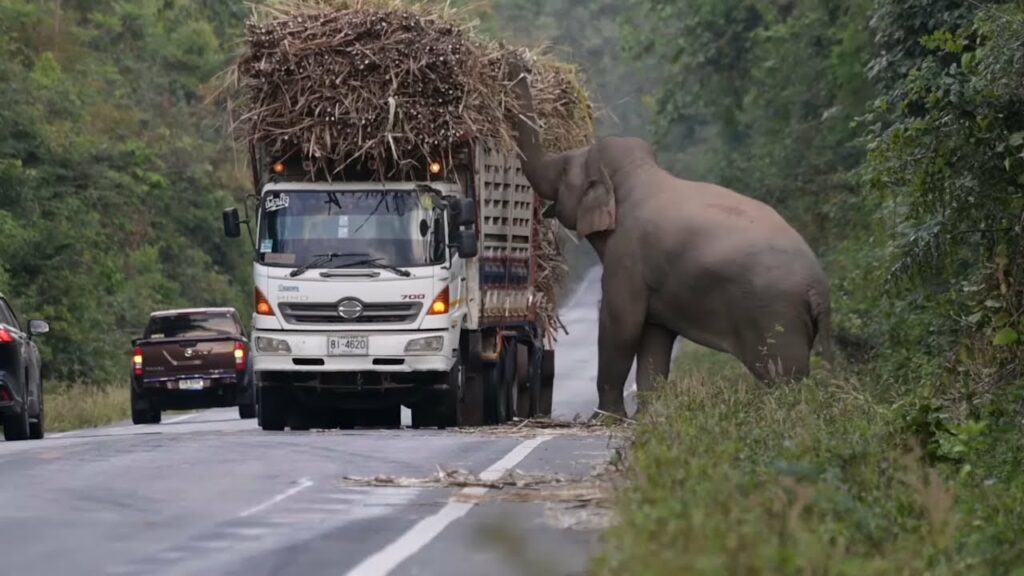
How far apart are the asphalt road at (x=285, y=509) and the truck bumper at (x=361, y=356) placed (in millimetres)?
1751

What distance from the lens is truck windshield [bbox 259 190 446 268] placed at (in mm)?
21625

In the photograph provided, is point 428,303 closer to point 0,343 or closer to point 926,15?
point 0,343

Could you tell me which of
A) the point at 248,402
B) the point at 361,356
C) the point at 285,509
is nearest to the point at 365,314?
A: the point at 361,356

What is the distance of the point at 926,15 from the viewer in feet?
84.0

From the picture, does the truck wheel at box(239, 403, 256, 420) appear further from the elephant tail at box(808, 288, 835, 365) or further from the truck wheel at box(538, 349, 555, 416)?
the elephant tail at box(808, 288, 835, 365)

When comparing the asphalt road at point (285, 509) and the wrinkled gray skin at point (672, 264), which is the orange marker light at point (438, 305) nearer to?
the wrinkled gray skin at point (672, 264)

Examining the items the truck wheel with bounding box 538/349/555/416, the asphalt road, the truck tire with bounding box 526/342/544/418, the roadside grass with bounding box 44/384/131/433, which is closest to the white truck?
the asphalt road

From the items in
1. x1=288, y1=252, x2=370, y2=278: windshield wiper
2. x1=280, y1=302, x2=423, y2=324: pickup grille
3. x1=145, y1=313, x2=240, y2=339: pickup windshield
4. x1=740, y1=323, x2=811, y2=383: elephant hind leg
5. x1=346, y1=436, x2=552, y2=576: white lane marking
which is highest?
x1=288, y1=252, x2=370, y2=278: windshield wiper

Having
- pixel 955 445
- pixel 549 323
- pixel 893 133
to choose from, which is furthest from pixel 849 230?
pixel 955 445

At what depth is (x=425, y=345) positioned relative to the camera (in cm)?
2145

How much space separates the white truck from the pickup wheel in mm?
2806

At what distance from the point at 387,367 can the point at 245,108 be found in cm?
294

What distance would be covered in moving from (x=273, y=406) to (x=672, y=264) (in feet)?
13.5

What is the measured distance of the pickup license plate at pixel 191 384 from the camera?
3025 cm
